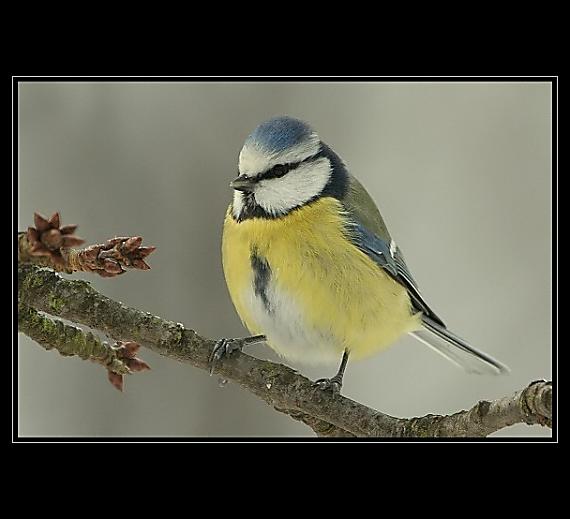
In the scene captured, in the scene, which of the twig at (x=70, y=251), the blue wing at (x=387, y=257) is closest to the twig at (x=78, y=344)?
the twig at (x=70, y=251)

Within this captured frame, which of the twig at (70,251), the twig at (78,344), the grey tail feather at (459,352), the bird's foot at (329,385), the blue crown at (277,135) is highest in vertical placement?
the blue crown at (277,135)

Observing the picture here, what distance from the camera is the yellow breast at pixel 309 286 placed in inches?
65.1

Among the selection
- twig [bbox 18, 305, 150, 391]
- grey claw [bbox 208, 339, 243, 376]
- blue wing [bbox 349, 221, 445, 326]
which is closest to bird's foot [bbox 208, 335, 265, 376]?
grey claw [bbox 208, 339, 243, 376]

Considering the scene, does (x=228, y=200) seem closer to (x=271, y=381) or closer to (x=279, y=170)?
(x=279, y=170)

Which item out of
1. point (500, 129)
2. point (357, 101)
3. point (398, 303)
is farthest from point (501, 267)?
point (398, 303)

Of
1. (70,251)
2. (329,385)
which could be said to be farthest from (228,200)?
(70,251)

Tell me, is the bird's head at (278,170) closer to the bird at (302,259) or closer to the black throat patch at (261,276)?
the bird at (302,259)

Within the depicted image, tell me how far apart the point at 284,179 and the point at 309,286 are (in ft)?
0.85

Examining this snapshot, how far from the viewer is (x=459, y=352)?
2.04 m

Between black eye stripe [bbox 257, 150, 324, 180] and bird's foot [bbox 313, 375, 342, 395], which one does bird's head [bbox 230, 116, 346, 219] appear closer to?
black eye stripe [bbox 257, 150, 324, 180]

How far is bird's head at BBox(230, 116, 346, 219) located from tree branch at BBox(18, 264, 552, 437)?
0.41 metres

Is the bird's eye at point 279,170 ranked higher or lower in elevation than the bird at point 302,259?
higher

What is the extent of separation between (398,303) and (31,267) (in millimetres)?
949

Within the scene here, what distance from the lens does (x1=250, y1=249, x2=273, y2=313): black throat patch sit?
5.47ft
